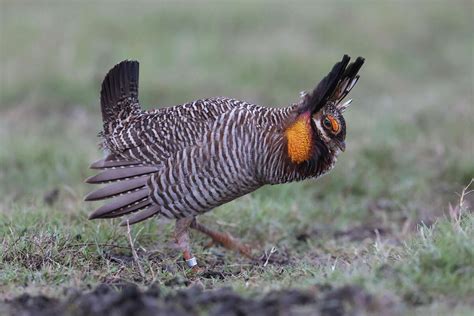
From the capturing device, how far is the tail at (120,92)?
657 cm

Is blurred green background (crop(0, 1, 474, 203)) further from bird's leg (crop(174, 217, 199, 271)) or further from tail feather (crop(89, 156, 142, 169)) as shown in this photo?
bird's leg (crop(174, 217, 199, 271))

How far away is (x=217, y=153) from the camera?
5.74m

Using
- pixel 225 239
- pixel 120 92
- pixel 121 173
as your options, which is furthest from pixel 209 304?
pixel 120 92

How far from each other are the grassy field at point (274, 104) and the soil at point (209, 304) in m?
0.11

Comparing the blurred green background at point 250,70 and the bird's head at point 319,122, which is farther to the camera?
the blurred green background at point 250,70

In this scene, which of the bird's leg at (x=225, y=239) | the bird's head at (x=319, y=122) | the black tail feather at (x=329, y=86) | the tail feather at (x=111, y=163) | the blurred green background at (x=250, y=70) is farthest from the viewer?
the blurred green background at (x=250, y=70)

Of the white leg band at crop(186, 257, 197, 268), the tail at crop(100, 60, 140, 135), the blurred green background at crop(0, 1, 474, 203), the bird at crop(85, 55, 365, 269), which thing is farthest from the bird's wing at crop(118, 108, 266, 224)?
the blurred green background at crop(0, 1, 474, 203)

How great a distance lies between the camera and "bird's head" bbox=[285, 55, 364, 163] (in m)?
5.84

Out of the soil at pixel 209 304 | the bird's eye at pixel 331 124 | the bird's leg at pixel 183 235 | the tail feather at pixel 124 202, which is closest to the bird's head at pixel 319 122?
the bird's eye at pixel 331 124

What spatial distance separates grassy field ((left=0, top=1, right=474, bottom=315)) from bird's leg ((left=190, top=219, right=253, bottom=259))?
8 centimetres

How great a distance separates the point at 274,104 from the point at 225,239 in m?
5.22

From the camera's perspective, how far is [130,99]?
6.60 m

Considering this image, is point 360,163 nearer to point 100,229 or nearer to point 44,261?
point 100,229

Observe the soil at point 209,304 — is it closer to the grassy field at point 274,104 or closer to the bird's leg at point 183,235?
the grassy field at point 274,104
